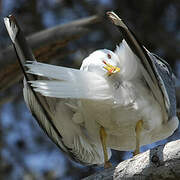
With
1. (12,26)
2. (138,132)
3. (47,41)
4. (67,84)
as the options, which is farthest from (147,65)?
(47,41)

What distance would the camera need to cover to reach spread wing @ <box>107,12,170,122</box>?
10.5 ft

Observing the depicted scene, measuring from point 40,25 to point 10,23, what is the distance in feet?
14.1

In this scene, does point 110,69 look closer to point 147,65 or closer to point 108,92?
point 108,92

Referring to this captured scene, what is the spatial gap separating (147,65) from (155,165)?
78cm

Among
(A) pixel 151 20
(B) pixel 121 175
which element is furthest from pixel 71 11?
(B) pixel 121 175

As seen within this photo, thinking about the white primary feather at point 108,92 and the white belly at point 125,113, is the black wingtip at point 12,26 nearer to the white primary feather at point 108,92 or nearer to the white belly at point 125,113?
the white primary feather at point 108,92

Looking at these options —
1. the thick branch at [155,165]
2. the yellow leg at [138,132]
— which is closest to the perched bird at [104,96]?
the yellow leg at [138,132]

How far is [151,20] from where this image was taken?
8234mm

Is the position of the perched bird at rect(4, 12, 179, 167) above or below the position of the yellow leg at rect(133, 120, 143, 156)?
above

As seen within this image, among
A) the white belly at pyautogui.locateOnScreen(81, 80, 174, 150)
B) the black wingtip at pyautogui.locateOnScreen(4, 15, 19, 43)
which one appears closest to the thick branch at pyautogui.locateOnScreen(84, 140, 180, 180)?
the white belly at pyautogui.locateOnScreen(81, 80, 174, 150)

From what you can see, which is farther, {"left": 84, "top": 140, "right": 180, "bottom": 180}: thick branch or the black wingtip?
the black wingtip

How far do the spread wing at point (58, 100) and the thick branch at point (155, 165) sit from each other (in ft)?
2.05

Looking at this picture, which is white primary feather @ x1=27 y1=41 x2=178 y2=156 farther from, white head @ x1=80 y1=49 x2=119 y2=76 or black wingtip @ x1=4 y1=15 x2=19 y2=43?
black wingtip @ x1=4 y1=15 x2=19 y2=43

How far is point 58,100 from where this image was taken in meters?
3.93
